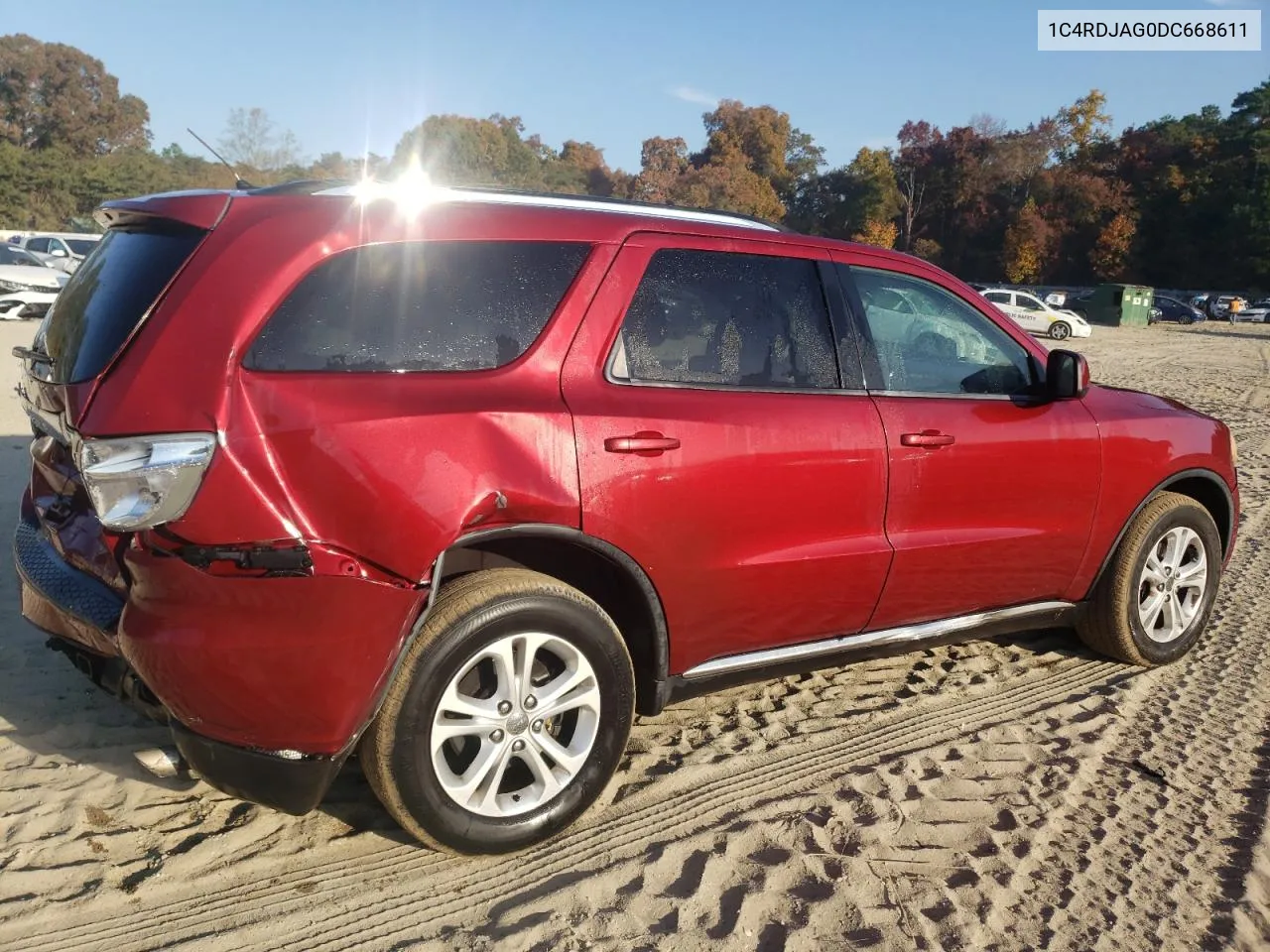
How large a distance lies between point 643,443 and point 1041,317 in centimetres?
3337

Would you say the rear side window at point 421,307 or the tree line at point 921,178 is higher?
the tree line at point 921,178

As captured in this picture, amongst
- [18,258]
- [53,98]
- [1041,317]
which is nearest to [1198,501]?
[18,258]

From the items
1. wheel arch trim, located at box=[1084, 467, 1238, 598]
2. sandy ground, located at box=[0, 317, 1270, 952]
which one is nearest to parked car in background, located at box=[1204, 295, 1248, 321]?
wheel arch trim, located at box=[1084, 467, 1238, 598]

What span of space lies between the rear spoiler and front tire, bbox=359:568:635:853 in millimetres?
1174

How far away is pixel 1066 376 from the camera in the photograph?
12.5 feet

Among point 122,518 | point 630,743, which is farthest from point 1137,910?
point 122,518

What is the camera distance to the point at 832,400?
3.35 meters

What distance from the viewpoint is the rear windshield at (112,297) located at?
2549 mm

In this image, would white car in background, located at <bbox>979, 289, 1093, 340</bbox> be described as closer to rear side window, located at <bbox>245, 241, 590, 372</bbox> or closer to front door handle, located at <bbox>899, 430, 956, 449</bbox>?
front door handle, located at <bbox>899, 430, 956, 449</bbox>

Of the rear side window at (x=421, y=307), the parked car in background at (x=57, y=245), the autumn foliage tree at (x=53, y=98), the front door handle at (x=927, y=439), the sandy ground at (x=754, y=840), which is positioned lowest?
the sandy ground at (x=754, y=840)

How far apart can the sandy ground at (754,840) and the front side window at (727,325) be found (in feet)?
4.43

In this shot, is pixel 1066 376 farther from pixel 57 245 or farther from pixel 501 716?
pixel 57 245

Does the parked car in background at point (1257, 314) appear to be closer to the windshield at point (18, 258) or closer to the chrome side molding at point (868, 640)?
the windshield at point (18, 258)

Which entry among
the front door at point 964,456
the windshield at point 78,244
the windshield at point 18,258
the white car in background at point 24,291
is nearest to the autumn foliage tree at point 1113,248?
the windshield at point 78,244
